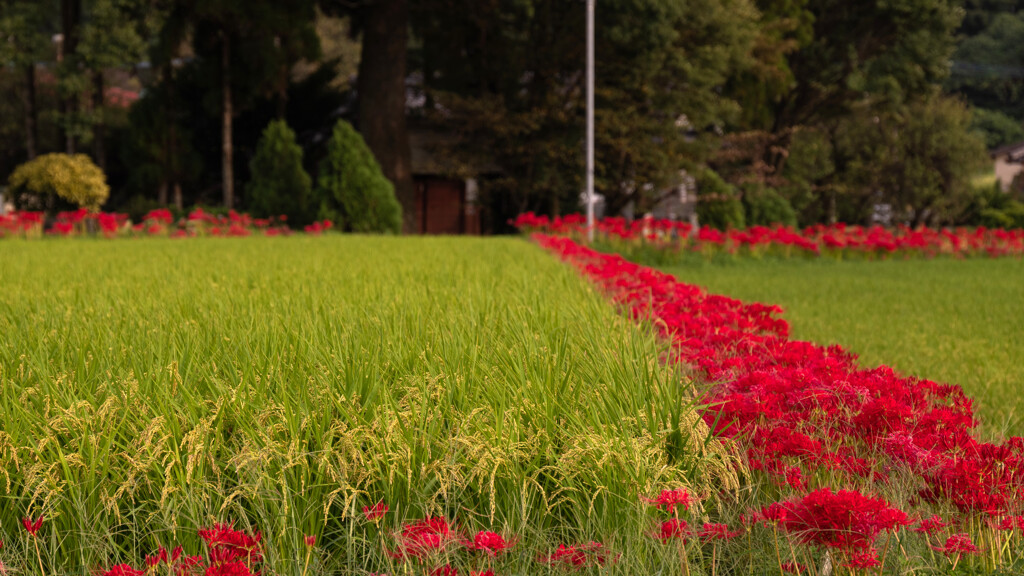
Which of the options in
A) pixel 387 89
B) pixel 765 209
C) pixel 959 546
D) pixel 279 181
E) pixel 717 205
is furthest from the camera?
pixel 765 209

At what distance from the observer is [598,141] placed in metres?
22.2

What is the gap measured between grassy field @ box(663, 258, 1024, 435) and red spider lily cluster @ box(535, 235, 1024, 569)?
1.82 feet

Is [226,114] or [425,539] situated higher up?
[226,114]

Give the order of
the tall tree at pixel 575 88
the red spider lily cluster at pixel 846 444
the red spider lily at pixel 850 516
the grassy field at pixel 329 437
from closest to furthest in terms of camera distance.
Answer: the red spider lily at pixel 850 516
the red spider lily cluster at pixel 846 444
the grassy field at pixel 329 437
the tall tree at pixel 575 88

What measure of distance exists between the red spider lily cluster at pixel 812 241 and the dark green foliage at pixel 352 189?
14.7 feet

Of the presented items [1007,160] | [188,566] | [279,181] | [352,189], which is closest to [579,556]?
[188,566]

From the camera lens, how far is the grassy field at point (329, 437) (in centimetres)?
206

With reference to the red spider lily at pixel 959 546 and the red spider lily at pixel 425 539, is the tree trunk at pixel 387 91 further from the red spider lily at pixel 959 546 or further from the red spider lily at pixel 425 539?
the red spider lily at pixel 959 546

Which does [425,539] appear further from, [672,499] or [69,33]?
[69,33]

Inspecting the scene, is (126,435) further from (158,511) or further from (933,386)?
(933,386)

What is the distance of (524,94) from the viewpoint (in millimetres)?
23984

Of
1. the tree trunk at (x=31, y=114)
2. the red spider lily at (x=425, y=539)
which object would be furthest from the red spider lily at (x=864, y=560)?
the tree trunk at (x=31, y=114)

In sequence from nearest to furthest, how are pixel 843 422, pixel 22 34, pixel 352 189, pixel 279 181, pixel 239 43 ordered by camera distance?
pixel 843 422 → pixel 352 189 → pixel 279 181 → pixel 22 34 → pixel 239 43

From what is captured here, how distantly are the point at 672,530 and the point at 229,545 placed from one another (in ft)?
3.35
